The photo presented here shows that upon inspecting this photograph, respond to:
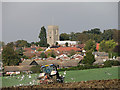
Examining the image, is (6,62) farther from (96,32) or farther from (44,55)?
(96,32)

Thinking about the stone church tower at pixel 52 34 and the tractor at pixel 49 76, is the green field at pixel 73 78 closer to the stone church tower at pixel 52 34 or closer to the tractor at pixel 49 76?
A: the tractor at pixel 49 76

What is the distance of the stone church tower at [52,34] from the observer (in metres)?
108

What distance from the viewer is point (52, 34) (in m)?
115

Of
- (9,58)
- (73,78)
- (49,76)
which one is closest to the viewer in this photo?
(49,76)

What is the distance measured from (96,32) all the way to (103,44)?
184 ft

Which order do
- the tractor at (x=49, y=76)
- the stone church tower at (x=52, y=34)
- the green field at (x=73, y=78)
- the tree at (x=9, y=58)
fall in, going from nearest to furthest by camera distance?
the tractor at (x=49, y=76), the green field at (x=73, y=78), the tree at (x=9, y=58), the stone church tower at (x=52, y=34)

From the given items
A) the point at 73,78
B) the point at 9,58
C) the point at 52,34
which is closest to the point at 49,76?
the point at 73,78

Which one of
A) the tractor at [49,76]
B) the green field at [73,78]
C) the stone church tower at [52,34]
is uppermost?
the stone church tower at [52,34]

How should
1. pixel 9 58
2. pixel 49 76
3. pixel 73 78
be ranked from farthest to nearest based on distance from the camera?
pixel 9 58
pixel 73 78
pixel 49 76

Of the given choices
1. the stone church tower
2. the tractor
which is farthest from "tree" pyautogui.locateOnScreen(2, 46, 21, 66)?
the stone church tower

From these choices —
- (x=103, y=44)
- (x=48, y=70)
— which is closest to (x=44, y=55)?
(x=103, y=44)

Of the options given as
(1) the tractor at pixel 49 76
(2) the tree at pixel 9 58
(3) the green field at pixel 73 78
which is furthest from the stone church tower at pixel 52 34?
(1) the tractor at pixel 49 76

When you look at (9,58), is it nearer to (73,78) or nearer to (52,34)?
(73,78)

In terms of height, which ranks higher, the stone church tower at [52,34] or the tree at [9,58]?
the stone church tower at [52,34]
